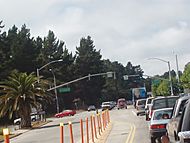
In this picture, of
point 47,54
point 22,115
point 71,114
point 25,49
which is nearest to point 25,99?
point 22,115

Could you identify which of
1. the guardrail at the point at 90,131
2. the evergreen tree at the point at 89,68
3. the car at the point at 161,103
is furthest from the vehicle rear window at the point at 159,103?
the evergreen tree at the point at 89,68

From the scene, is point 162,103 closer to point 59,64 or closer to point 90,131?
point 90,131

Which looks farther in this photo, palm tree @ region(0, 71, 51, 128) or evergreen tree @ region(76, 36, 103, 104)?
evergreen tree @ region(76, 36, 103, 104)

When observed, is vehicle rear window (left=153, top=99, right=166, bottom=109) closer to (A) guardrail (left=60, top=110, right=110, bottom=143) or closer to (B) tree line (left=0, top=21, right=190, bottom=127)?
(A) guardrail (left=60, top=110, right=110, bottom=143)

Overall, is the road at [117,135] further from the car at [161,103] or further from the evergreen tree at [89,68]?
the evergreen tree at [89,68]

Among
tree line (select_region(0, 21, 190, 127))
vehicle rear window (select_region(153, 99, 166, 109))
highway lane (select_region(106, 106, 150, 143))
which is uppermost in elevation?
tree line (select_region(0, 21, 190, 127))

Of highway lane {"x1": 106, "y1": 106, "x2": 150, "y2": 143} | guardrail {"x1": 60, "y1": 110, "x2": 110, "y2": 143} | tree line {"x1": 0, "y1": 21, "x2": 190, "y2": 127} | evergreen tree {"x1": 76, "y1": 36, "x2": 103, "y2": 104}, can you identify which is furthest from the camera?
evergreen tree {"x1": 76, "y1": 36, "x2": 103, "y2": 104}

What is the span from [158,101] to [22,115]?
Answer: 107ft

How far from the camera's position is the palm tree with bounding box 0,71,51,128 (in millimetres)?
54766

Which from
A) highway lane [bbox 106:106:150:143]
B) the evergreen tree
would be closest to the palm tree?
highway lane [bbox 106:106:150:143]

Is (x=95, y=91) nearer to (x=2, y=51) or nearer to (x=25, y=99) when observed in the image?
(x=2, y=51)

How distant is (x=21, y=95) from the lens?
179 ft

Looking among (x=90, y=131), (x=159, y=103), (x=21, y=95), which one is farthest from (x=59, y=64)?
(x=159, y=103)

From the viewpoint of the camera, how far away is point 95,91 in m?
143
